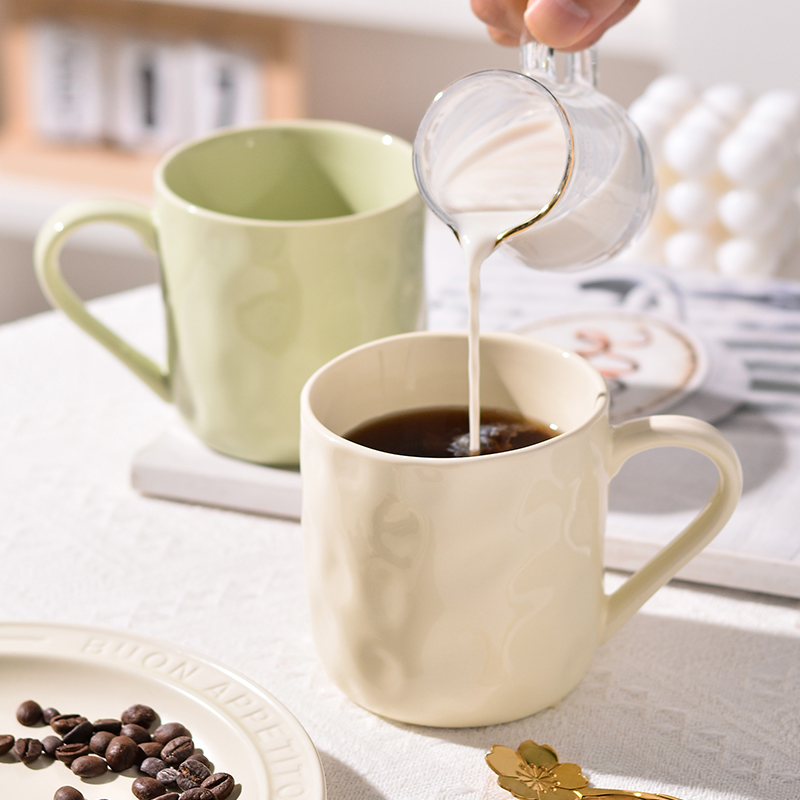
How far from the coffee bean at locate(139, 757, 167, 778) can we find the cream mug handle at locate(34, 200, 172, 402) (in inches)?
11.6

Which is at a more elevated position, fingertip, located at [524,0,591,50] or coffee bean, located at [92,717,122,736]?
fingertip, located at [524,0,591,50]

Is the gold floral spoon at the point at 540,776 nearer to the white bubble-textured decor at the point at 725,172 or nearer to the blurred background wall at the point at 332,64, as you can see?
the white bubble-textured decor at the point at 725,172

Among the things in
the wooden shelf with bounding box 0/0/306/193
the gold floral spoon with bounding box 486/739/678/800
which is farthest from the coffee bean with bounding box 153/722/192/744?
the wooden shelf with bounding box 0/0/306/193

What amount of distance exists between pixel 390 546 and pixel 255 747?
9 centimetres

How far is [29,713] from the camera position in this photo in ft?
1.49

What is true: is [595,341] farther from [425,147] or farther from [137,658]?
[137,658]

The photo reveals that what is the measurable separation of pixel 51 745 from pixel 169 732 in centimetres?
5

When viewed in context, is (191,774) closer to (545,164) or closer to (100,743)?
(100,743)

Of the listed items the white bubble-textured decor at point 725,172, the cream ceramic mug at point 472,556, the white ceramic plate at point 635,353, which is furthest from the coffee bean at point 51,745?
the white bubble-textured decor at point 725,172

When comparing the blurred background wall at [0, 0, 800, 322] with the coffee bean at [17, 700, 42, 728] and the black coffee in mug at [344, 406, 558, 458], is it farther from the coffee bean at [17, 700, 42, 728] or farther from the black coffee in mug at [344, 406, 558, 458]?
the coffee bean at [17, 700, 42, 728]

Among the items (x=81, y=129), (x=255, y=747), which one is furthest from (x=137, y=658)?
(x=81, y=129)

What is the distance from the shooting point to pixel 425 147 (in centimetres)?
51

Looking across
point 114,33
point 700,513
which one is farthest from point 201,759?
point 114,33

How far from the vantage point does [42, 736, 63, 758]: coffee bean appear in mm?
444
